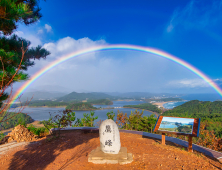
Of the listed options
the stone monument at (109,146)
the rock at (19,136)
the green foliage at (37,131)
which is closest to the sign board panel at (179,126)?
the stone monument at (109,146)

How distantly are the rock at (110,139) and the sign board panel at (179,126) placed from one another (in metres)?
1.72

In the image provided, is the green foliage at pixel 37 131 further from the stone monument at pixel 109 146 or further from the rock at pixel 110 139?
the rock at pixel 110 139

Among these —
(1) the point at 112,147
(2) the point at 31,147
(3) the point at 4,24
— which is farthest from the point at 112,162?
(3) the point at 4,24

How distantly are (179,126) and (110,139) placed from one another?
93.9 inches

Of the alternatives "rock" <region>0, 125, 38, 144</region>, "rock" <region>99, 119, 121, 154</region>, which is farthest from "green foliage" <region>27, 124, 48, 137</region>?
"rock" <region>99, 119, 121, 154</region>

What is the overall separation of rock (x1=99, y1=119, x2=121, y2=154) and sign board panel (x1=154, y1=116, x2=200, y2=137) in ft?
5.64

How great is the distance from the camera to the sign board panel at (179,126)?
4094 mm

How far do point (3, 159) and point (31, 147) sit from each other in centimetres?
89

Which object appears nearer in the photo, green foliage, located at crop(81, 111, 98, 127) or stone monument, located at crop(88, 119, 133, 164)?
stone monument, located at crop(88, 119, 133, 164)

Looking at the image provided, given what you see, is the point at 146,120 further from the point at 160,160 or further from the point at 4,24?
the point at 4,24

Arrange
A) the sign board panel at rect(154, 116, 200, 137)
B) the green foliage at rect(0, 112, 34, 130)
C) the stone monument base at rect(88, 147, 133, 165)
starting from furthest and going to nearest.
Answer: the green foliage at rect(0, 112, 34, 130)
the sign board panel at rect(154, 116, 200, 137)
the stone monument base at rect(88, 147, 133, 165)

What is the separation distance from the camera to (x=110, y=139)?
12.0ft

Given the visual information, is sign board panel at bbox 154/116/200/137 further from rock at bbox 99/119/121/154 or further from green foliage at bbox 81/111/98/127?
A: green foliage at bbox 81/111/98/127

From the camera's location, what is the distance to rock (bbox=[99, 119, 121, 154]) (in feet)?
11.9
